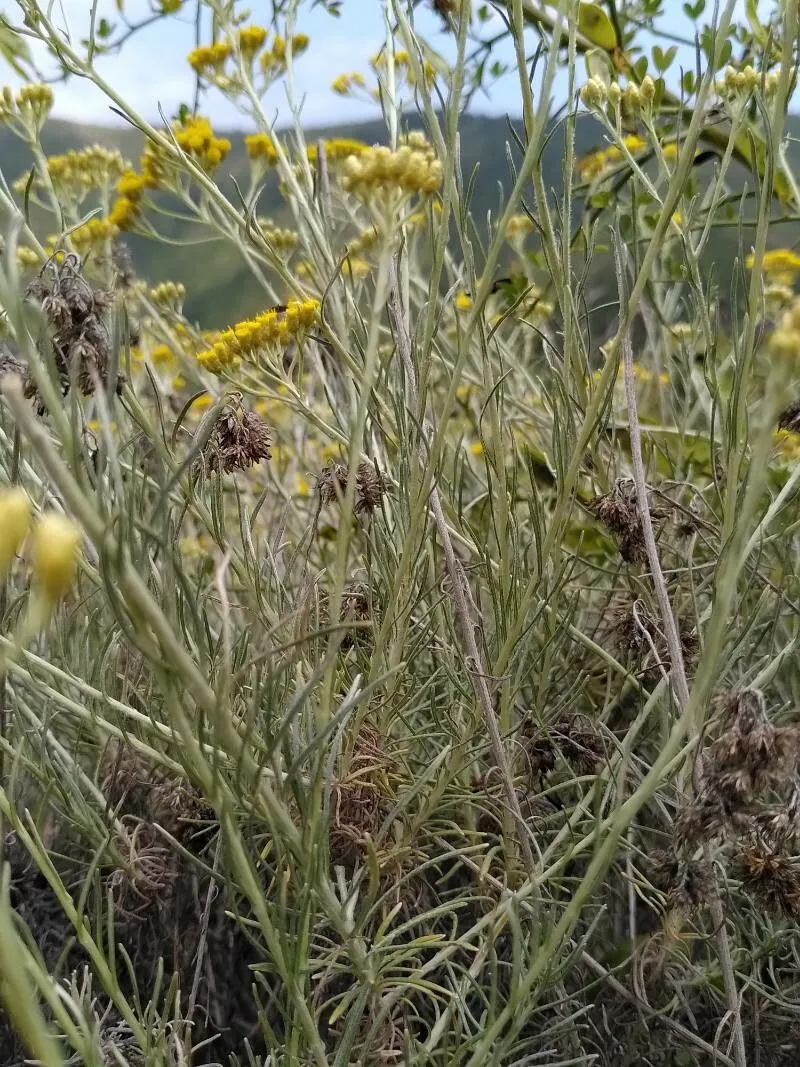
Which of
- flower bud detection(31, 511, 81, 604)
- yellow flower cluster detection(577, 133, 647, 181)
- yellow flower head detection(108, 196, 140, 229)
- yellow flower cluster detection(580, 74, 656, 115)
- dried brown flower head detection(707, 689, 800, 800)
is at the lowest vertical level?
dried brown flower head detection(707, 689, 800, 800)

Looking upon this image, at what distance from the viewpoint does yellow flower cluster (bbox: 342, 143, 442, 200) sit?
1.56 ft

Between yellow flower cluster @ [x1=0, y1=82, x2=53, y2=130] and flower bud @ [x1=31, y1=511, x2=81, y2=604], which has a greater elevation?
yellow flower cluster @ [x1=0, y1=82, x2=53, y2=130]

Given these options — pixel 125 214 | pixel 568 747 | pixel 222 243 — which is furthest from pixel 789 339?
pixel 222 243

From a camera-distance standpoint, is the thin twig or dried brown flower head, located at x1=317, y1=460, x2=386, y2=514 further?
dried brown flower head, located at x1=317, y1=460, x2=386, y2=514

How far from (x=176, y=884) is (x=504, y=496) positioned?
1.69 feet

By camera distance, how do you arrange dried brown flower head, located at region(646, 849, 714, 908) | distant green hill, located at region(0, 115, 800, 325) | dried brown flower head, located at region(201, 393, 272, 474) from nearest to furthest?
dried brown flower head, located at region(646, 849, 714, 908) < dried brown flower head, located at region(201, 393, 272, 474) < distant green hill, located at region(0, 115, 800, 325)

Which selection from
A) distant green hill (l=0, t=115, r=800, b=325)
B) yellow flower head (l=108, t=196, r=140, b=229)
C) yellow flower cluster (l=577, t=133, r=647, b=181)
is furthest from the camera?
distant green hill (l=0, t=115, r=800, b=325)

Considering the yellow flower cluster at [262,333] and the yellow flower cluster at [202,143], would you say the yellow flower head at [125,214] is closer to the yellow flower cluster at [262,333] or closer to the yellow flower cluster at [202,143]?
the yellow flower cluster at [202,143]

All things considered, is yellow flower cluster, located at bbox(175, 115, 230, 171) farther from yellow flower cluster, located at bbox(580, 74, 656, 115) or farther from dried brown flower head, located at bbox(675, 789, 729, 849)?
dried brown flower head, located at bbox(675, 789, 729, 849)

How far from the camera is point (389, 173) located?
479mm

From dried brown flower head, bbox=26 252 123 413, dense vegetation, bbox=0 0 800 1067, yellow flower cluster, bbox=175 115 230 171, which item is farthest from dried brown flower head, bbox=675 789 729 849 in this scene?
yellow flower cluster, bbox=175 115 230 171

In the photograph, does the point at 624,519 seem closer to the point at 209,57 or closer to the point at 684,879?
the point at 684,879

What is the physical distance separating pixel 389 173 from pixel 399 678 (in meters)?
0.39

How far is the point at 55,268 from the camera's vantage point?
2.08 ft
